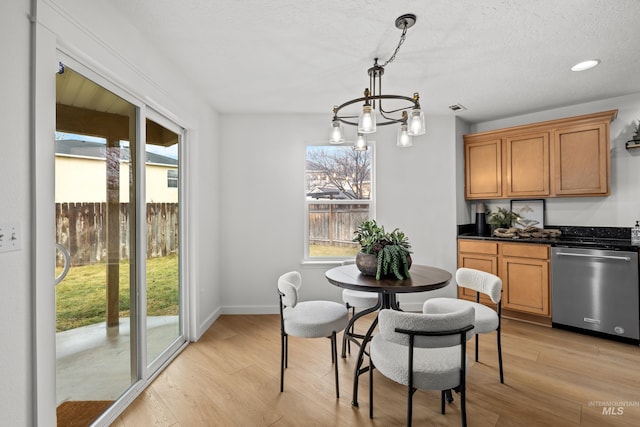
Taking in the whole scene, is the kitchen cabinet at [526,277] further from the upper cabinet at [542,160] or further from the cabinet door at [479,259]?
the upper cabinet at [542,160]

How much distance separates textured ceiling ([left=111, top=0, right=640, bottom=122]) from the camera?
1.82m

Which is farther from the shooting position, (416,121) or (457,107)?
(457,107)

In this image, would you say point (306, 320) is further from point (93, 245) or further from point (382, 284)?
point (93, 245)

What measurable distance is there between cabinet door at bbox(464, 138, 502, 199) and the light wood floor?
1.88 m

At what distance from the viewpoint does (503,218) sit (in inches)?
155

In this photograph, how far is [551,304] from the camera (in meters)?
3.21

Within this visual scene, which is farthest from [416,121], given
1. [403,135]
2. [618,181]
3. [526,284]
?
[618,181]

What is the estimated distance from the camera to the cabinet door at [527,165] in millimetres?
3516

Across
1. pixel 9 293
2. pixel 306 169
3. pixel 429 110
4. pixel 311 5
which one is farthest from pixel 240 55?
pixel 429 110

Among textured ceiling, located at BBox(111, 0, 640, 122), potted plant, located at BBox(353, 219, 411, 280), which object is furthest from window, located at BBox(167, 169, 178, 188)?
potted plant, located at BBox(353, 219, 411, 280)

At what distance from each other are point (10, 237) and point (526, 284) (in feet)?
14.2

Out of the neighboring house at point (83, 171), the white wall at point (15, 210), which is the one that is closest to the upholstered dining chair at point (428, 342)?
the white wall at point (15, 210)

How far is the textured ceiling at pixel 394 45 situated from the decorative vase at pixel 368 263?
1.59m

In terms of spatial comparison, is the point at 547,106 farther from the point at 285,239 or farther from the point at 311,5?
the point at 285,239
